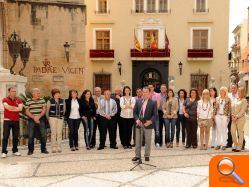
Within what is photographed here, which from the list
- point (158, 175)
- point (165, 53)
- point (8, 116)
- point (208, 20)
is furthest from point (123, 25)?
point (158, 175)

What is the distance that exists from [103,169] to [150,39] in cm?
2105

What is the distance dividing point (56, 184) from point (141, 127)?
2.46 metres

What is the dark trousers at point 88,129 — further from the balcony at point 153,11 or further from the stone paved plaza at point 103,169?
the balcony at point 153,11

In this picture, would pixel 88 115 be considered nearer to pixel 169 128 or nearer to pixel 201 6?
pixel 169 128

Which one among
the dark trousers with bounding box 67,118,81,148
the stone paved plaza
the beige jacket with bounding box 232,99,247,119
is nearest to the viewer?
the stone paved plaza

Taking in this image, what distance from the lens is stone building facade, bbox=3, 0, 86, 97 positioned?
1731 centimetres

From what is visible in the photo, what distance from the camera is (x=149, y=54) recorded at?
86.4 feet

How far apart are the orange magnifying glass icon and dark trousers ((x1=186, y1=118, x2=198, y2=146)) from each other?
6.54 meters

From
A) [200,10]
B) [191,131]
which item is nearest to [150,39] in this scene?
A: [200,10]

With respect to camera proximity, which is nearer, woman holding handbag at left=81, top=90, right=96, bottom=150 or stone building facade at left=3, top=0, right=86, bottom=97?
woman holding handbag at left=81, top=90, right=96, bottom=150

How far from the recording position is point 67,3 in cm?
1802

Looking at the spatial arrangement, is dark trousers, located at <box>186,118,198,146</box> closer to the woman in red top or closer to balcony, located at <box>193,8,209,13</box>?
the woman in red top

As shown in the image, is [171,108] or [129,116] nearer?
[129,116]

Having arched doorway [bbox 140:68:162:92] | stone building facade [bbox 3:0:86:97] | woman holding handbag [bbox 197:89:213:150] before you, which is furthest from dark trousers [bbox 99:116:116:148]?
arched doorway [bbox 140:68:162:92]
